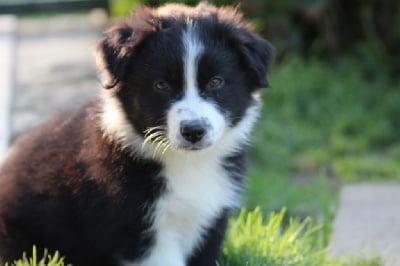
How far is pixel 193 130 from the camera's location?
4086 millimetres

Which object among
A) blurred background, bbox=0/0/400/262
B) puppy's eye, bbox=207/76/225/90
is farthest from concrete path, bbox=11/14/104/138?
puppy's eye, bbox=207/76/225/90

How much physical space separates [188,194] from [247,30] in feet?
2.78

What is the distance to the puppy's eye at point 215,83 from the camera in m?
4.27

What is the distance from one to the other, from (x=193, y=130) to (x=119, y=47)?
560 mm

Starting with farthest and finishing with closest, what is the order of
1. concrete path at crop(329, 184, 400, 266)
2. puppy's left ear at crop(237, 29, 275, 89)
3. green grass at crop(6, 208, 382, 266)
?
concrete path at crop(329, 184, 400, 266), green grass at crop(6, 208, 382, 266), puppy's left ear at crop(237, 29, 275, 89)

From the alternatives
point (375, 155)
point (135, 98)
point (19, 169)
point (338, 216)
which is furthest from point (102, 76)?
point (375, 155)

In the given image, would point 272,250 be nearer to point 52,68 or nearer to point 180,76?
point 180,76

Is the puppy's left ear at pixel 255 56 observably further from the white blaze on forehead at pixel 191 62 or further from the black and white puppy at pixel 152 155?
the white blaze on forehead at pixel 191 62

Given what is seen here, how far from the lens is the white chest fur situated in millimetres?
4352

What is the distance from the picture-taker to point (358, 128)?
8258 mm

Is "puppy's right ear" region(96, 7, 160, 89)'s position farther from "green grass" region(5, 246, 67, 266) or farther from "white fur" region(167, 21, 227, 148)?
"green grass" region(5, 246, 67, 266)

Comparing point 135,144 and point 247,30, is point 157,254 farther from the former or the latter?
point 247,30

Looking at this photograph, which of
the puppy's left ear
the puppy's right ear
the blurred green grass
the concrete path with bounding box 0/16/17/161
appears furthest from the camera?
the blurred green grass

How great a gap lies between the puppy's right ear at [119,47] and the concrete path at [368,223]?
5.38ft
